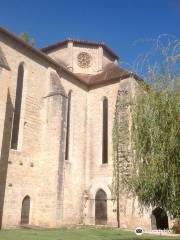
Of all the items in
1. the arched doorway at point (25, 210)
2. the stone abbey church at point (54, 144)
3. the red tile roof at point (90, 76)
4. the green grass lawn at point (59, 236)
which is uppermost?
the red tile roof at point (90, 76)

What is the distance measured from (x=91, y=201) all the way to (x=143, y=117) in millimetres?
11501

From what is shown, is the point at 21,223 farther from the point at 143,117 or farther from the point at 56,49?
the point at 56,49

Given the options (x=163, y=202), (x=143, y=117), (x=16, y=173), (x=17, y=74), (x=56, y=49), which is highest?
(x=56, y=49)

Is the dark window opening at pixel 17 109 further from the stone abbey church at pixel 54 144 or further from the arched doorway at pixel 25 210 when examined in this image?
the arched doorway at pixel 25 210

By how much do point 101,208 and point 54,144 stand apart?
16.7 feet

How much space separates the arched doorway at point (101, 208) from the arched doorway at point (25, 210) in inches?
188

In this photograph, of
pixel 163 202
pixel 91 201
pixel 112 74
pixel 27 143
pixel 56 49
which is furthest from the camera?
pixel 56 49

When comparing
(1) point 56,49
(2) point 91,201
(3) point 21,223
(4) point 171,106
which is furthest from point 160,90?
(1) point 56,49

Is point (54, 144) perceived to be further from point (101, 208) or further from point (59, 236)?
point (59, 236)

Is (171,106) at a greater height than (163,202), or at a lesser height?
greater

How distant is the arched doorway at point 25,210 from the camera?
15.1m

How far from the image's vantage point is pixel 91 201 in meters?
18.7

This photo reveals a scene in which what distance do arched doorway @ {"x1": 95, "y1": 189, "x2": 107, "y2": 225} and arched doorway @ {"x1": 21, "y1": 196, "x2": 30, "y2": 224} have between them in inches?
188

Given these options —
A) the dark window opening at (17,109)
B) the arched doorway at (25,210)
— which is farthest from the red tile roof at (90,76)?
the arched doorway at (25,210)
